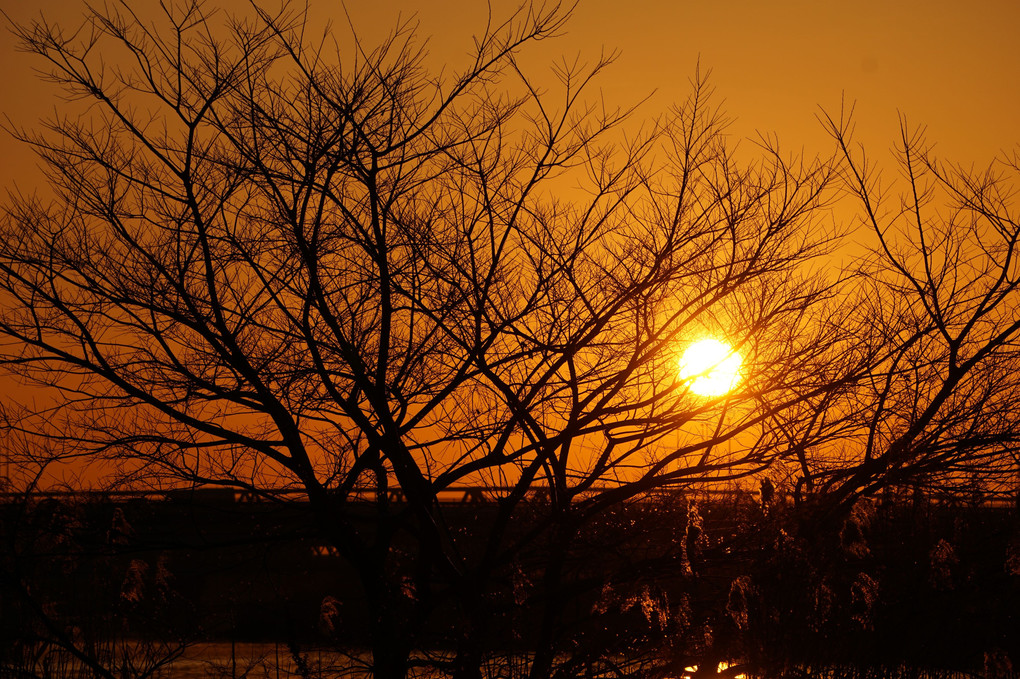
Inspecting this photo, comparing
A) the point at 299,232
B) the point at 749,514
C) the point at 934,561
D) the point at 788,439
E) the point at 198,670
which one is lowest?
the point at 198,670

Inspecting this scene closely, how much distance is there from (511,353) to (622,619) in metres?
1.89

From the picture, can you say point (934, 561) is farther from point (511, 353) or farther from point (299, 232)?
point (299, 232)

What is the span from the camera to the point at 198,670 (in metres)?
13.0

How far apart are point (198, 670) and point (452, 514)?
8.46 meters

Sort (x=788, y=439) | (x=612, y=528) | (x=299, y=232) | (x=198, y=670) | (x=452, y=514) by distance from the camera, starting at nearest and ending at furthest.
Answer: (x=299, y=232)
(x=788, y=439)
(x=612, y=528)
(x=452, y=514)
(x=198, y=670)

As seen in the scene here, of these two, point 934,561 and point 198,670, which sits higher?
point 934,561

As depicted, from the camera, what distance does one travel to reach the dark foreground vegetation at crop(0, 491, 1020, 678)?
16.4ft

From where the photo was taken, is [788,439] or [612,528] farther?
[612,528]

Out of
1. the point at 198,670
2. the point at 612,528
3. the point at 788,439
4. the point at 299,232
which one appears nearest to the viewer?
the point at 299,232

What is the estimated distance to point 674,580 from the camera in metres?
5.51

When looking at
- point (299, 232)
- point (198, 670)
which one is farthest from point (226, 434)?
point (198, 670)

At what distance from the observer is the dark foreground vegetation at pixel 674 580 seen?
4.99 meters

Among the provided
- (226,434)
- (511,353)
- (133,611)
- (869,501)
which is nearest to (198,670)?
(133,611)

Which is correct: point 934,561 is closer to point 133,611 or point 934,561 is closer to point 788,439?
point 788,439
